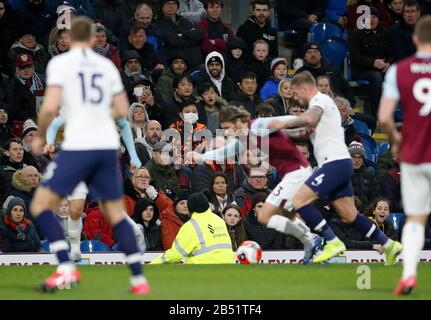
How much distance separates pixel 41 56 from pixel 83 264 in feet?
16.1

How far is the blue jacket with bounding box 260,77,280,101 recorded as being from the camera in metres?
21.8

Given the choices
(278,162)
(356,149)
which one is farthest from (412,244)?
(356,149)

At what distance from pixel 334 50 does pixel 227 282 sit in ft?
34.0

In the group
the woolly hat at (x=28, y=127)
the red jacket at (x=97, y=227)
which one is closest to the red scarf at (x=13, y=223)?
the red jacket at (x=97, y=227)

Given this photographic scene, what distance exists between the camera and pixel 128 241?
1223 cm

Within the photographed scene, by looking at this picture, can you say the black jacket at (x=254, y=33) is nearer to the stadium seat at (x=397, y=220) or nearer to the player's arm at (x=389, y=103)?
the stadium seat at (x=397, y=220)

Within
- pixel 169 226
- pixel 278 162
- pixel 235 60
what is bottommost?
pixel 169 226

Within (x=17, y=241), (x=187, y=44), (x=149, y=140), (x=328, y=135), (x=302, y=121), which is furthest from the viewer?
(x=187, y=44)

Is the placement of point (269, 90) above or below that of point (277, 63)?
below

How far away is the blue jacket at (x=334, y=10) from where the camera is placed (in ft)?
81.1

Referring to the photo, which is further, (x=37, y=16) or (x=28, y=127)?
(x=37, y=16)

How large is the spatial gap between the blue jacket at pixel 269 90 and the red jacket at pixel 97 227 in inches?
166

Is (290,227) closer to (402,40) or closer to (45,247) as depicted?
(45,247)

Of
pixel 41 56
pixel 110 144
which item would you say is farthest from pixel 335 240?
pixel 41 56
